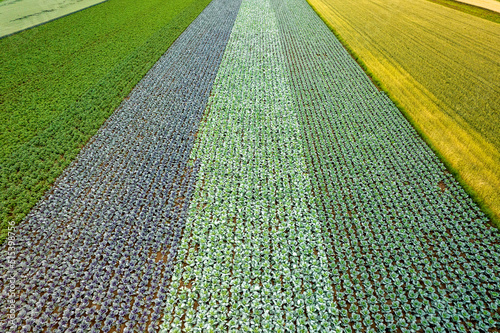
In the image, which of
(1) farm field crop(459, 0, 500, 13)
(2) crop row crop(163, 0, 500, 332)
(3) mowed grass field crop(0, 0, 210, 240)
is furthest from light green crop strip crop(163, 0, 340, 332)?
(1) farm field crop(459, 0, 500, 13)

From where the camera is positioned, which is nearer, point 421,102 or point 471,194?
point 471,194

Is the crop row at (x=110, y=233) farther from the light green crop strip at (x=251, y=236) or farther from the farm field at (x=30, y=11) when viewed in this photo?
the farm field at (x=30, y=11)

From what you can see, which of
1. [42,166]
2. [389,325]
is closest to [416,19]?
[389,325]

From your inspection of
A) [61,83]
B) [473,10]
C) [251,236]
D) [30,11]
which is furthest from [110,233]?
[473,10]

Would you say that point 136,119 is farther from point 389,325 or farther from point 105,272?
point 389,325

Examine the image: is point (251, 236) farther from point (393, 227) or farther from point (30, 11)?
point (30, 11)

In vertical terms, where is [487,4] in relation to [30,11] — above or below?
above

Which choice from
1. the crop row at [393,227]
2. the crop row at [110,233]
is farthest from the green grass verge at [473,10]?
the crop row at [110,233]
